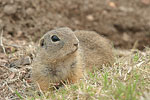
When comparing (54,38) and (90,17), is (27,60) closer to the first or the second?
(54,38)

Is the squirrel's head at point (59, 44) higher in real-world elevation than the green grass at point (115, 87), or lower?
higher

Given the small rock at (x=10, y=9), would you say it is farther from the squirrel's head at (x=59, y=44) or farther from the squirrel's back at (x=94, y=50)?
the squirrel's head at (x=59, y=44)


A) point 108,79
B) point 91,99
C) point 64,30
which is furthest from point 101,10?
point 91,99

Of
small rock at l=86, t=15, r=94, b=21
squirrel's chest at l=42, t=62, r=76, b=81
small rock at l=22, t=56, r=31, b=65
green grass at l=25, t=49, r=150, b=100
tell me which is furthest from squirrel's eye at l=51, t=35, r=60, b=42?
small rock at l=86, t=15, r=94, b=21

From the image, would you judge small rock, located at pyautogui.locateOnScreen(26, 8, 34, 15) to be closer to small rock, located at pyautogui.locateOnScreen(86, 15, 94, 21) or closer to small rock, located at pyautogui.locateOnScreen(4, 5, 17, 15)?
small rock, located at pyautogui.locateOnScreen(4, 5, 17, 15)

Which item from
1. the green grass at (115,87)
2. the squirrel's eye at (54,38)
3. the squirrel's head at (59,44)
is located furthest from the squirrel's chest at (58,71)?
the squirrel's eye at (54,38)

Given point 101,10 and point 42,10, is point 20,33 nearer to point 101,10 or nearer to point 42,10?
point 42,10
